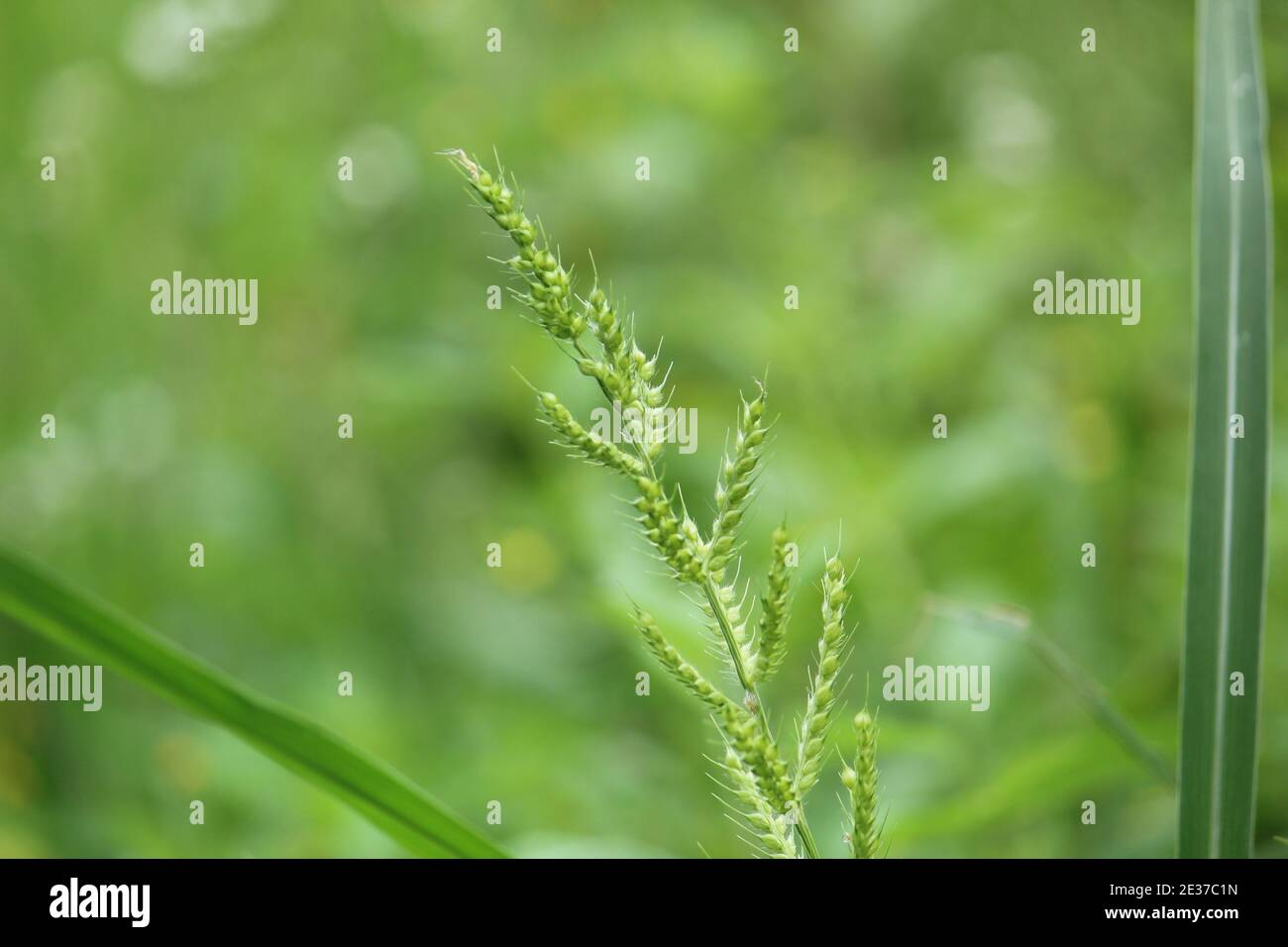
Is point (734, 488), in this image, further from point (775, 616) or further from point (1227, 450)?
point (1227, 450)

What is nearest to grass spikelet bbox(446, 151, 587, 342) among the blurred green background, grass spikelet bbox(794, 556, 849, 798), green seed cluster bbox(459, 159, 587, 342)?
green seed cluster bbox(459, 159, 587, 342)

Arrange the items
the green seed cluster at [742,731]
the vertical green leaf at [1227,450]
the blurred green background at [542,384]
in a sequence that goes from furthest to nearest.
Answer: the blurred green background at [542,384] → the vertical green leaf at [1227,450] → the green seed cluster at [742,731]

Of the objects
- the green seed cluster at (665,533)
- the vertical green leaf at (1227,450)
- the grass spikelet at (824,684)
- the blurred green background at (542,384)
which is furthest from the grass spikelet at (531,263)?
the blurred green background at (542,384)

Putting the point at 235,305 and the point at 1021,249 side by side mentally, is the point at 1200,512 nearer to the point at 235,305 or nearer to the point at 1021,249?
the point at 1021,249

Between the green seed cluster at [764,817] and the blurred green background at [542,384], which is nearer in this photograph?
the green seed cluster at [764,817]

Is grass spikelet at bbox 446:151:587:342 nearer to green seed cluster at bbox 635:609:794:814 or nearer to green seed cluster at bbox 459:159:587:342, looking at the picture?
green seed cluster at bbox 459:159:587:342

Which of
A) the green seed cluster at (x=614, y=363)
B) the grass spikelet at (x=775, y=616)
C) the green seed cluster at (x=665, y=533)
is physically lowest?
the grass spikelet at (x=775, y=616)

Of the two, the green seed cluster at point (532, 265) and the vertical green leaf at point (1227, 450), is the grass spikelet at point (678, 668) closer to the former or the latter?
the green seed cluster at point (532, 265)

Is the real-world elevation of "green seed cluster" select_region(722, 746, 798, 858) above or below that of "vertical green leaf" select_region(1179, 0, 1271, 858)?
below
